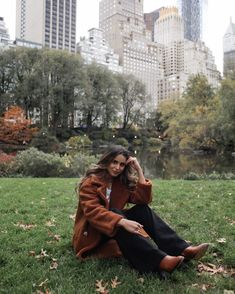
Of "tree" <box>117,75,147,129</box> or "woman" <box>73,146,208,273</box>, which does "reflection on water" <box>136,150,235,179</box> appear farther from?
"tree" <box>117,75,147,129</box>

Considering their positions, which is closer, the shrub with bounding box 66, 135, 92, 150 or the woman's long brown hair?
the woman's long brown hair

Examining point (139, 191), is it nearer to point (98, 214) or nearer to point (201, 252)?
point (98, 214)

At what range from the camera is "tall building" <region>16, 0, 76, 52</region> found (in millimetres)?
117125

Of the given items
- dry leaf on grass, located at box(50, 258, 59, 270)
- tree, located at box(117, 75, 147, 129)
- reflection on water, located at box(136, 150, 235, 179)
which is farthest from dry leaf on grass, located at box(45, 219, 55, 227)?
tree, located at box(117, 75, 147, 129)

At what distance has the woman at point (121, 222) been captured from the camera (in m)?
3.25

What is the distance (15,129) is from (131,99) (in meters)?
23.9

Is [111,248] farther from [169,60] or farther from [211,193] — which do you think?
[169,60]

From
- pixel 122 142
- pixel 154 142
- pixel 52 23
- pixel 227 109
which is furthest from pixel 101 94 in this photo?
pixel 52 23

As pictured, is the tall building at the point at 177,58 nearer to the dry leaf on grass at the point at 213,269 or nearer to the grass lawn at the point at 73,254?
the grass lawn at the point at 73,254

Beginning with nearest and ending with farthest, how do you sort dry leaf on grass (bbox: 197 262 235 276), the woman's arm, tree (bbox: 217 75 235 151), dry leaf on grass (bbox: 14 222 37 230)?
dry leaf on grass (bbox: 197 262 235 276)
the woman's arm
dry leaf on grass (bbox: 14 222 37 230)
tree (bbox: 217 75 235 151)

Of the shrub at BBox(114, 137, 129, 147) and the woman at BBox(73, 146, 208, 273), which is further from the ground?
the shrub at BBox(114, 137, 129, 147)

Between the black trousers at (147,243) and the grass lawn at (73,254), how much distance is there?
12 cm

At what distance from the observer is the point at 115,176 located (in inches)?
144

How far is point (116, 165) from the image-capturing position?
11.8 ft
